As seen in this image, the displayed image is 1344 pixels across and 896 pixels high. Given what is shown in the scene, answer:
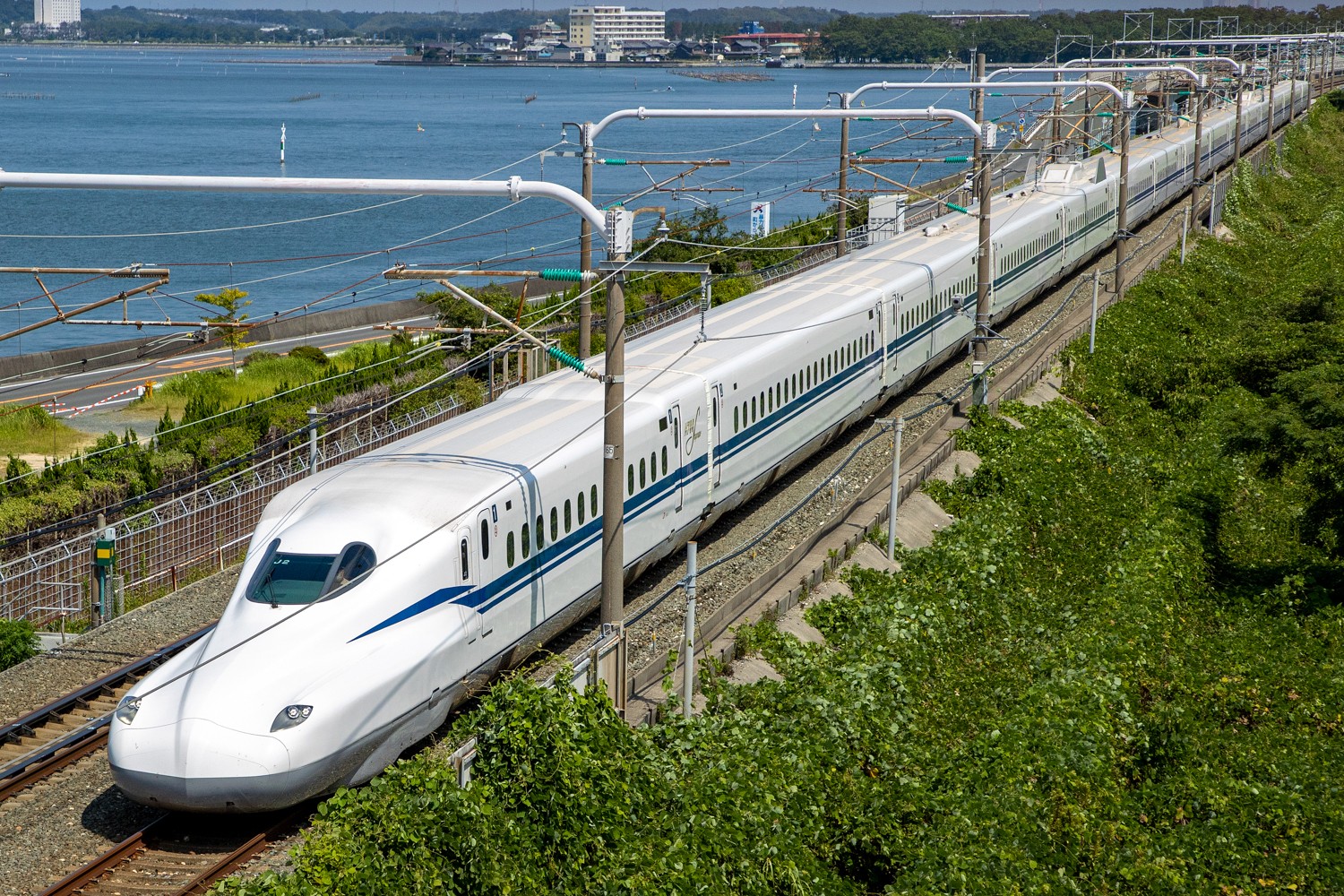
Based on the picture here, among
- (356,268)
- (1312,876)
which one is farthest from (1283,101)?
(1312,876)

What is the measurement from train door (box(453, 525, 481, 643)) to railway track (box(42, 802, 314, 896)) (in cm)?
225

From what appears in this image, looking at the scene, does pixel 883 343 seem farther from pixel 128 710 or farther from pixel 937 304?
pixel 128 710

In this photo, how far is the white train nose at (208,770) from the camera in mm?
12602

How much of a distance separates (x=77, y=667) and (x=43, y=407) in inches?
864

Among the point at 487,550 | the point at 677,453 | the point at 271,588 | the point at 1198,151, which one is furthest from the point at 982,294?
the point at 1198,151

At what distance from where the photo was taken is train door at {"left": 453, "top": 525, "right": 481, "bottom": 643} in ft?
47.9

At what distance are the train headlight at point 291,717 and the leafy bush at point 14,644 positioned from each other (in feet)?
22.8

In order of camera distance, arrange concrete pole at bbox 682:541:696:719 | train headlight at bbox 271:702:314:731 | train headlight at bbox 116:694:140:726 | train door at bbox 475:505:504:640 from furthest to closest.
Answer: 1. train door at bbox 475:505:504:640
2. concrete pole at bbox 682:541:696:719
3. train headlight at bbox 116:694:140:726
4. train headlight at bbox 271:702:314:731

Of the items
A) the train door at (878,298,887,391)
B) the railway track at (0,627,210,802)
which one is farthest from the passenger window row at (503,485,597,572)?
the train door at (878,298,887,391)

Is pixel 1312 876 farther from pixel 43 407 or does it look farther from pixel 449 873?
pixel 43 407

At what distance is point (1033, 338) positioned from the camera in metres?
38.4

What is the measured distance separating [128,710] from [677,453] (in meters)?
8.35

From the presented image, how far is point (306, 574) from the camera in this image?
14.0 metres

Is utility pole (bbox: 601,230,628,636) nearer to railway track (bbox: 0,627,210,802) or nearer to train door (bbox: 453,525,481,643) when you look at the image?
train door (bbox: 453,525,481,643)
